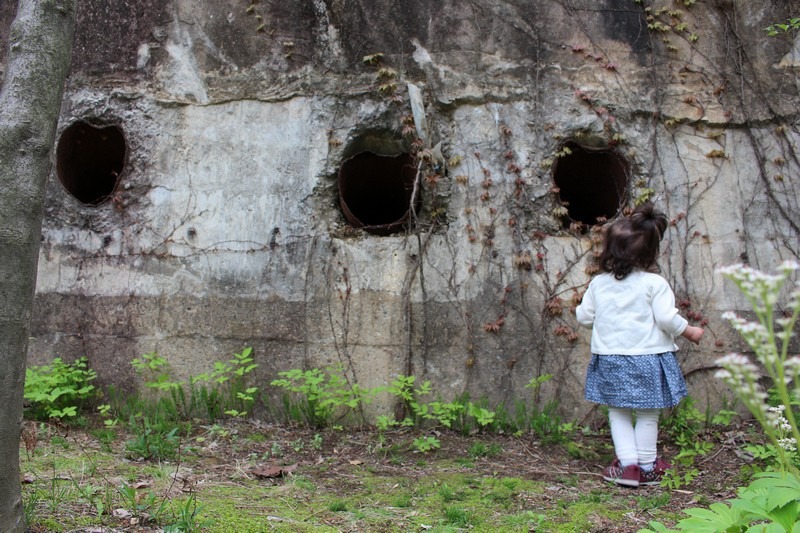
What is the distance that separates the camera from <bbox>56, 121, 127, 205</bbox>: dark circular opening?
501 centimetres

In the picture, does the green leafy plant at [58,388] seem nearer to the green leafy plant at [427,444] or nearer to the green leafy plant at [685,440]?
the green leafy plant at [427,444]

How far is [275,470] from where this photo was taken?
3.36m

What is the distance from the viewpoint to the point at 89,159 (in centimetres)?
550

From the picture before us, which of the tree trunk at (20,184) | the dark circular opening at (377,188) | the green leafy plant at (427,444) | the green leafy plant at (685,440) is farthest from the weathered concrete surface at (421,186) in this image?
the tree trunk at (20,184)

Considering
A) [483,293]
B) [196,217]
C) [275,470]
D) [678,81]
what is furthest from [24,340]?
[678,81]

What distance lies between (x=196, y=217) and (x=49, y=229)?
3.83 ft

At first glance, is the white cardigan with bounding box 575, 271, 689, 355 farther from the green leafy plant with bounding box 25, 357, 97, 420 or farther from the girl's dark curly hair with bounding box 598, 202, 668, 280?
the green leafy plant with bounding box 25, 357, 97, 420

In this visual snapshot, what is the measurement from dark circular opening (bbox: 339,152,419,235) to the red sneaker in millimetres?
2160

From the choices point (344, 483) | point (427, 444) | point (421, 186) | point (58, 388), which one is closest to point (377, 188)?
point (421, 186)

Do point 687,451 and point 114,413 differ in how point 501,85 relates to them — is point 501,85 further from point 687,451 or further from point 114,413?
point 114,413

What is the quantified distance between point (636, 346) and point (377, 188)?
12.2 ft

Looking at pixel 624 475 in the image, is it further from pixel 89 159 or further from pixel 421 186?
pixel 89 159

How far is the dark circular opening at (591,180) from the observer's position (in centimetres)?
472

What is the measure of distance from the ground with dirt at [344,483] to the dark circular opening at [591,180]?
183 cm
